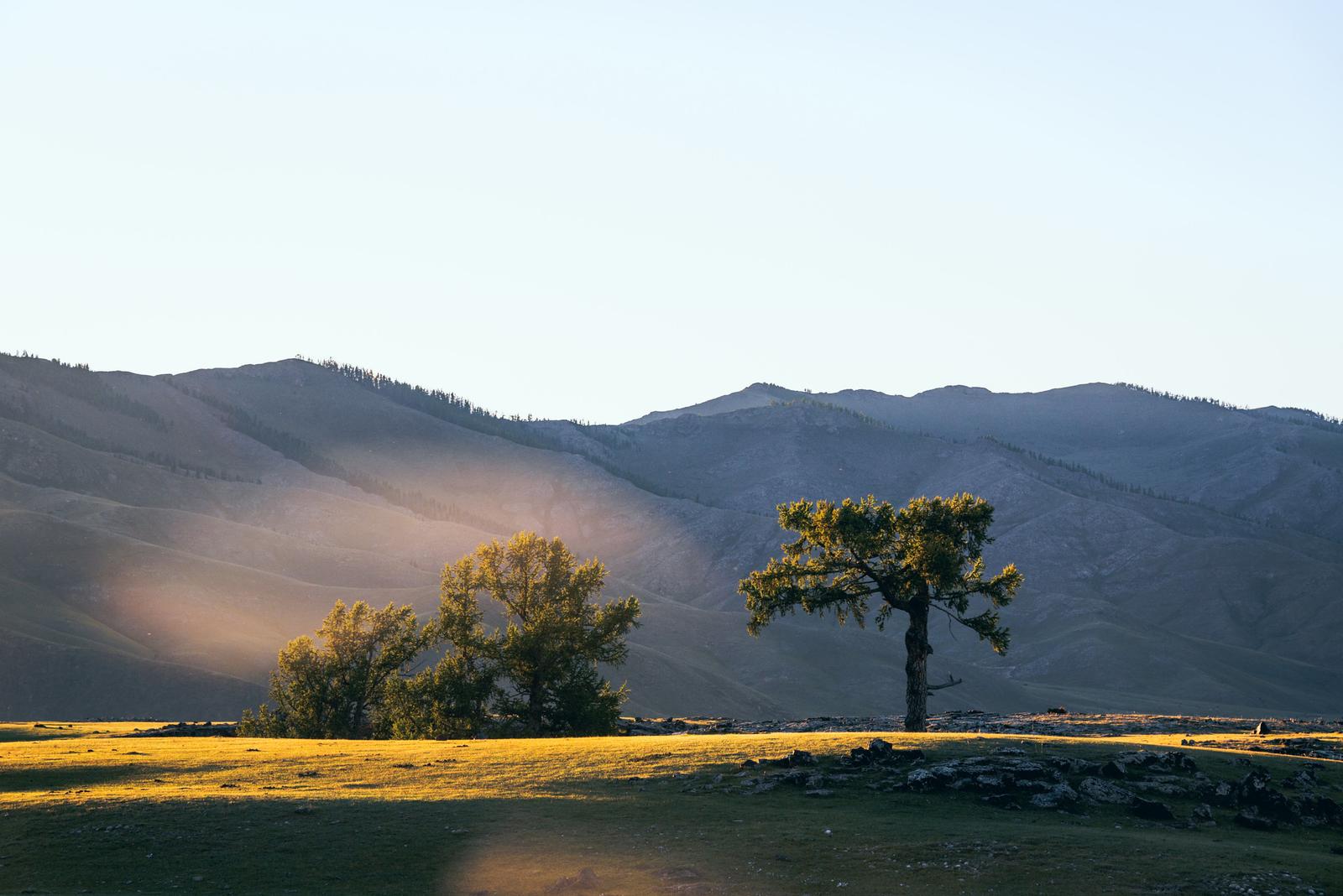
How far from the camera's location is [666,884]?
35.7m

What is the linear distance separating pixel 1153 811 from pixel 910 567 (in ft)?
78.3

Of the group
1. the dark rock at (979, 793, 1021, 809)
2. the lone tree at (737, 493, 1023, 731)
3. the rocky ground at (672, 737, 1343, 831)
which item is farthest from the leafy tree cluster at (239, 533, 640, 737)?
the dark rock at (979, 793, 1021, 809)

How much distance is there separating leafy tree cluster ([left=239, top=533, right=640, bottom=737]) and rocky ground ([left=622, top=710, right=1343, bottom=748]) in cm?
772

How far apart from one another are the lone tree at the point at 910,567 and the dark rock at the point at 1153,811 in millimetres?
21395

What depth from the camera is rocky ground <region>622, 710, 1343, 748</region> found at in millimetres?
71750

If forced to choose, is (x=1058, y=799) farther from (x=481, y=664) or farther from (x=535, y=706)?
(x=481, y=664)

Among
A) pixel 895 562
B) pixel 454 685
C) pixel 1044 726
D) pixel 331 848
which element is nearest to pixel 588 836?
pixel 331 848

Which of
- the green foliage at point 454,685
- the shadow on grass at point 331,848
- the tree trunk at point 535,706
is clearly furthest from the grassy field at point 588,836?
the green foliage at point 454,685

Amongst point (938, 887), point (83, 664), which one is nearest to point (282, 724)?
point (938, 887)

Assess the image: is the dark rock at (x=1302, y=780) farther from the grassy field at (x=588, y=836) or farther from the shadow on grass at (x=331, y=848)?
the shadow on grass at (x=331, y=848)

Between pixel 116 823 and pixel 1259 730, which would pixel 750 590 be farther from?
pixel 116 823

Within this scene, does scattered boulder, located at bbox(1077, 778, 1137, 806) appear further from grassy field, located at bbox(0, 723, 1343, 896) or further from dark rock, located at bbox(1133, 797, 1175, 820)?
grassy field, located at bbox(0, 723, 1343, 896)

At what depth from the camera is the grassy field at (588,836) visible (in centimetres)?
3634

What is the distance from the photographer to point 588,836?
40.5m
